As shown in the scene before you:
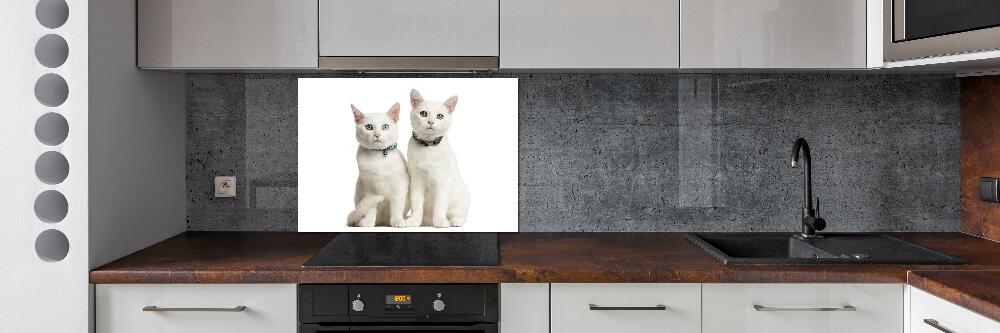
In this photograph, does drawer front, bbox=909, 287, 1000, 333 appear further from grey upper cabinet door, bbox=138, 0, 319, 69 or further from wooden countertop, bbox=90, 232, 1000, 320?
grey upper cabinet door, bbox=138, 0, 319, 69

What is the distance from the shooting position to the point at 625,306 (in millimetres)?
1847

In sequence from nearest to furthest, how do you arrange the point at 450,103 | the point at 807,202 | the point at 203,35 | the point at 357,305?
the point at 357,305, the point at 203,35, the point at 807,202, the point at 450,103

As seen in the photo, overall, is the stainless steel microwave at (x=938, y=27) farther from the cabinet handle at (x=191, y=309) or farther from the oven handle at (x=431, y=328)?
the cabinet handle at (x=191, y=309)

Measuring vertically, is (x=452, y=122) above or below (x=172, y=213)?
above

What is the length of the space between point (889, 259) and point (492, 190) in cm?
120

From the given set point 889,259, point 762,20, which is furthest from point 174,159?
point 889,259

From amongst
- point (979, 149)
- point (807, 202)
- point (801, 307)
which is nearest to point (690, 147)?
point (807, 202)

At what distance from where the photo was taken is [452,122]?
2484mm

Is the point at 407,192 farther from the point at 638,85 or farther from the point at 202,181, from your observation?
the point at 638,85

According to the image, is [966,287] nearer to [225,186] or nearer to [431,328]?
[431,328]
